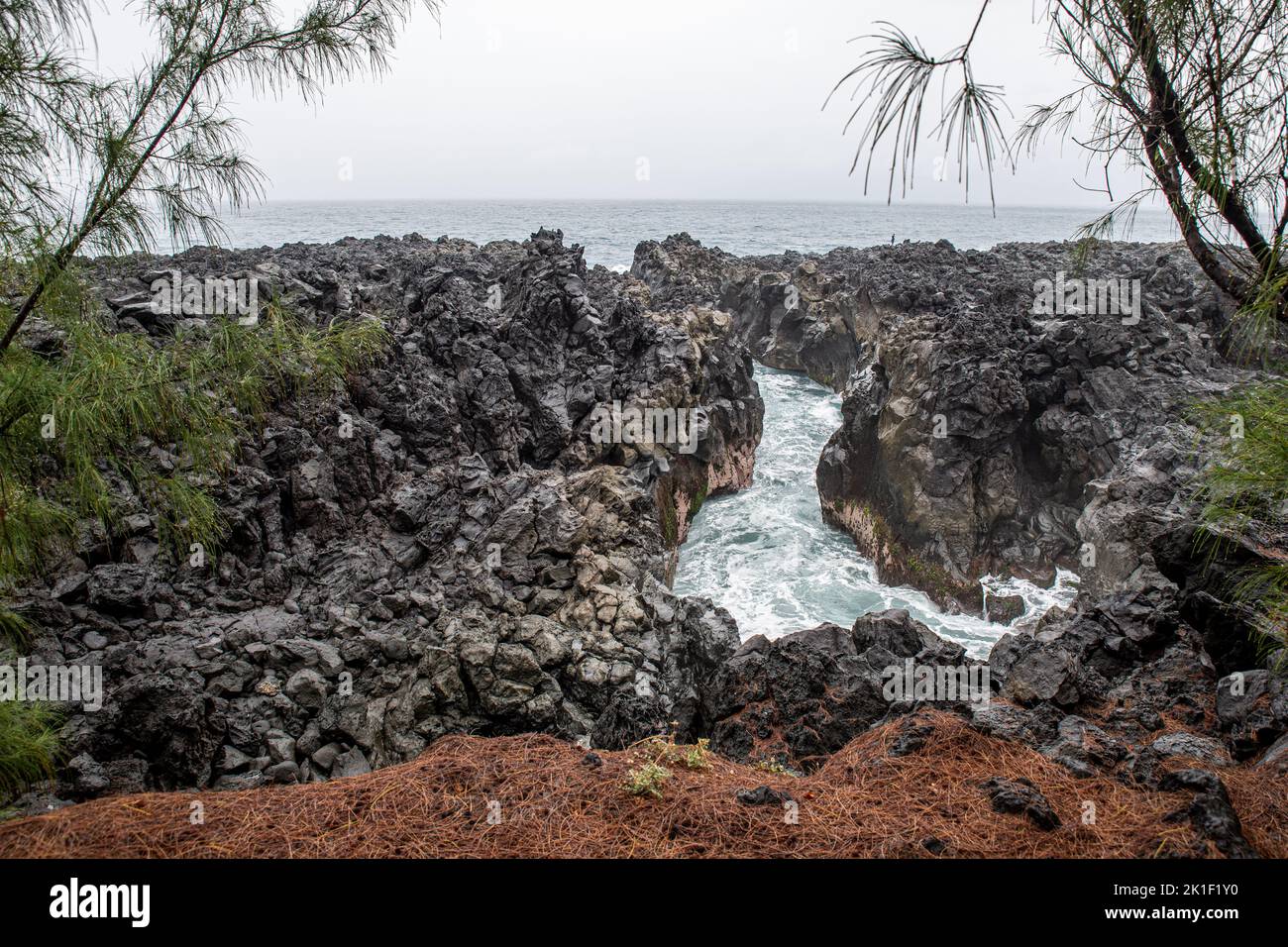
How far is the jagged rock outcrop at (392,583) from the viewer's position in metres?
6.62

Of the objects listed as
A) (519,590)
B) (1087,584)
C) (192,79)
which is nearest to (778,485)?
(1087,584)

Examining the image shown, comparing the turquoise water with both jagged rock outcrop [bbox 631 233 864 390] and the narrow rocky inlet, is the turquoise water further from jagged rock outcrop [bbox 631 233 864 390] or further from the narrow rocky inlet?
jagged rock outcrop [bbox 631 233 864 390]

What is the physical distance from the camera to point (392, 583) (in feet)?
30.0

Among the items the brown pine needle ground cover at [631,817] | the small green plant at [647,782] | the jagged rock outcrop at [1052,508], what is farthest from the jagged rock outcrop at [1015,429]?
the small green plant at [647,782]

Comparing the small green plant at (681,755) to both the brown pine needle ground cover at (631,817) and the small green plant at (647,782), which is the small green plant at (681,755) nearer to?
the brown pine needle ground cover at (631,817)

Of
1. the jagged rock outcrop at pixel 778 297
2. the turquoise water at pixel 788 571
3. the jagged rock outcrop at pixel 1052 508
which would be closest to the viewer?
the jagged rock outcrop at pixel 1052 508

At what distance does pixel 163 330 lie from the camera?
10.3 m

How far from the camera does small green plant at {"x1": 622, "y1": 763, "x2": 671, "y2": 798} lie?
4.27 meters

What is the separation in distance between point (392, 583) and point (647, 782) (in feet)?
19.9

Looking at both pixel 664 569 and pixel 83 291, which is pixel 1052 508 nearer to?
pixel 664 569

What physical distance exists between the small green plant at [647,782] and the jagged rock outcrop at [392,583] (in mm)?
2788

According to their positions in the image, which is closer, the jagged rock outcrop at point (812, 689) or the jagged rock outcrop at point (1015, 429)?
the jagged rock outcrop at point (812, 689)

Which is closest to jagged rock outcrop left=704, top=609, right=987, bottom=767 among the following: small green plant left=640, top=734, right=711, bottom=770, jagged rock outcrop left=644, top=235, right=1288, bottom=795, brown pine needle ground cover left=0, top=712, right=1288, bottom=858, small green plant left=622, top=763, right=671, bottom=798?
jagged rock outcrop left=644, top=235, right=1288, bottom=795
